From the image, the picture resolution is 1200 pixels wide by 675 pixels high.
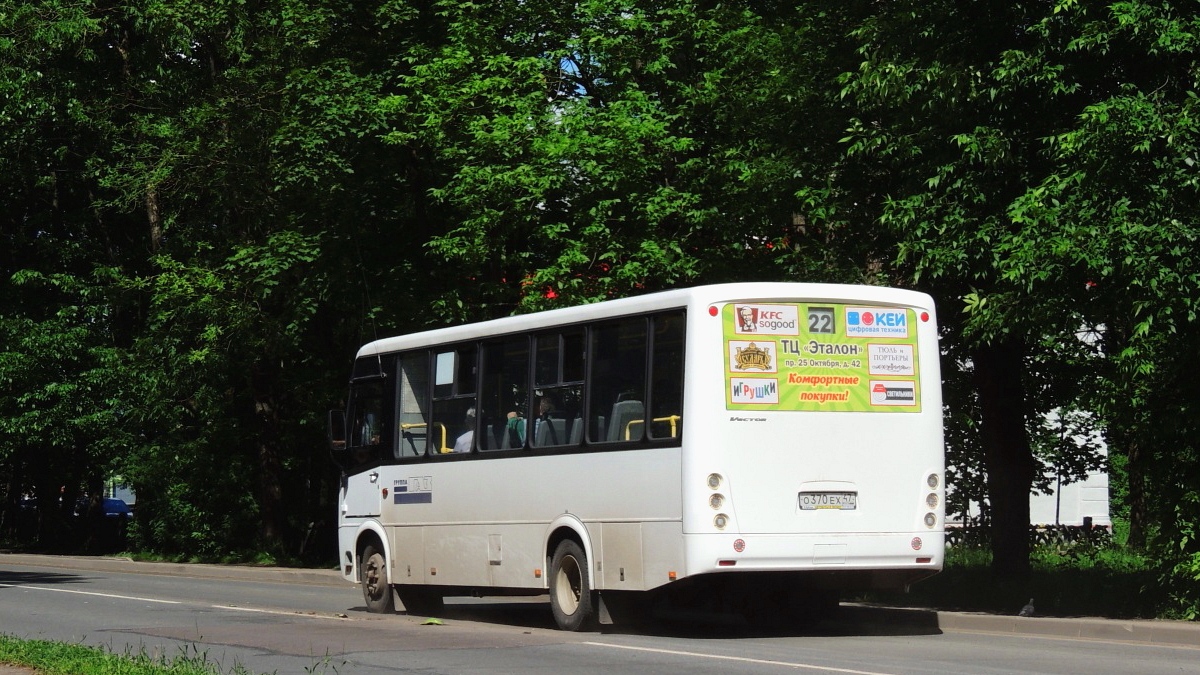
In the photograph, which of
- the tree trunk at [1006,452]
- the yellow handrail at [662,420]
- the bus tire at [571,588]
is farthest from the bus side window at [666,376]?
the tree trunk at [1006,452]

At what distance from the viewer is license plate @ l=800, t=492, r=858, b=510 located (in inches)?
549

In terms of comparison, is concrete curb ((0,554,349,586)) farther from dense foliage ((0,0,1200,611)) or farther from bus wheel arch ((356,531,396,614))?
bus wheel arch ((356,531,396,614))

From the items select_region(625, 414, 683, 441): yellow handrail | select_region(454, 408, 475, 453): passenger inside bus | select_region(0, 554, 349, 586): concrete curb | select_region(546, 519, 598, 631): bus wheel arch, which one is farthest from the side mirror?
select_region(0, 554, 349, 586): concrete curb

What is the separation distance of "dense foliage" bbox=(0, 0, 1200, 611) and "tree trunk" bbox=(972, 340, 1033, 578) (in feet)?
0.17

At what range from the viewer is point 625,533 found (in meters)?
14.4

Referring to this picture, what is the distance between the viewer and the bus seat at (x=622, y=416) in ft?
47.1

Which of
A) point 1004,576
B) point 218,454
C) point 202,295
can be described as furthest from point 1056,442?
point 218,454

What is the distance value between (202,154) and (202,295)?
2.50 m

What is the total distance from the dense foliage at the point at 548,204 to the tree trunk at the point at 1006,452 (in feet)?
0.17

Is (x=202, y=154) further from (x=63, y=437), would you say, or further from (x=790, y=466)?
(x=790, y=466)

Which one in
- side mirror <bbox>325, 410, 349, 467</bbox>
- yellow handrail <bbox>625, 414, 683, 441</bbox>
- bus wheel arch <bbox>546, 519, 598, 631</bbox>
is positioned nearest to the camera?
yellow handrail <bbox>625, 414, 683, 441</bbox>

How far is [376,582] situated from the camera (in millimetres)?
18578

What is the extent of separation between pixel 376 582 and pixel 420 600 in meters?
0.57

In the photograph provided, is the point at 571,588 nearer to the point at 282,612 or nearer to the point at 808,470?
the point at 808,470
